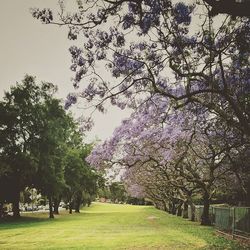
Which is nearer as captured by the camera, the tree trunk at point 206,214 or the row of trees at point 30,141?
the tree trunk at point 206,214

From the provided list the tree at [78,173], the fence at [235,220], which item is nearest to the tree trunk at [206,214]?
the fence at [235,220]

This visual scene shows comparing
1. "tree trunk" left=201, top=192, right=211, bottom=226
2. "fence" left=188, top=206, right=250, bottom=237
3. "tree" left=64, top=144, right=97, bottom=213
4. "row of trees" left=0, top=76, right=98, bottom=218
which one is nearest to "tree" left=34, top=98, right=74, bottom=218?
"row of trees" left=0, top=76, right=98, bottom=218

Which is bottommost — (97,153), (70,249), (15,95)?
(70,249)

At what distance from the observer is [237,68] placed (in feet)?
60.0

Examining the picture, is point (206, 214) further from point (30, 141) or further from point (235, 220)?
point (30, 141)

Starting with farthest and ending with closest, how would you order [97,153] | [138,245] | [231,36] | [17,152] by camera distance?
[17,152], [97,153], [138,245], [231,36]

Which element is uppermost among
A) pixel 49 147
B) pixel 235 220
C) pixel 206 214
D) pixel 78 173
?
pixel 49 147

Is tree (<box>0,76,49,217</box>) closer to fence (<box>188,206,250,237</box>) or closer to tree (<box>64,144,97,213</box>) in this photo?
tree (<box>64,144,97,213</box>)

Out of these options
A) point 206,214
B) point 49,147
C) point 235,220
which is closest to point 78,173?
point 49,147

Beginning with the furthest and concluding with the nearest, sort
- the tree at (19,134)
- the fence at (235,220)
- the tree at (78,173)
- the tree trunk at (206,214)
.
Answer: the tree at (78,173), the tree at (19,134), the tree trunk at (206,214), the fence at (235,220)

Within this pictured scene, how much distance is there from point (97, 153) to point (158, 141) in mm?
5852

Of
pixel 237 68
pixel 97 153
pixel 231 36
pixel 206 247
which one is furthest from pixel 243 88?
pixel 97 153

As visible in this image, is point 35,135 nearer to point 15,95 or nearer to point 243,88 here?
point 15,95

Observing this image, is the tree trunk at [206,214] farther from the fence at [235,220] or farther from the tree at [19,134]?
the tree at [19,134]
